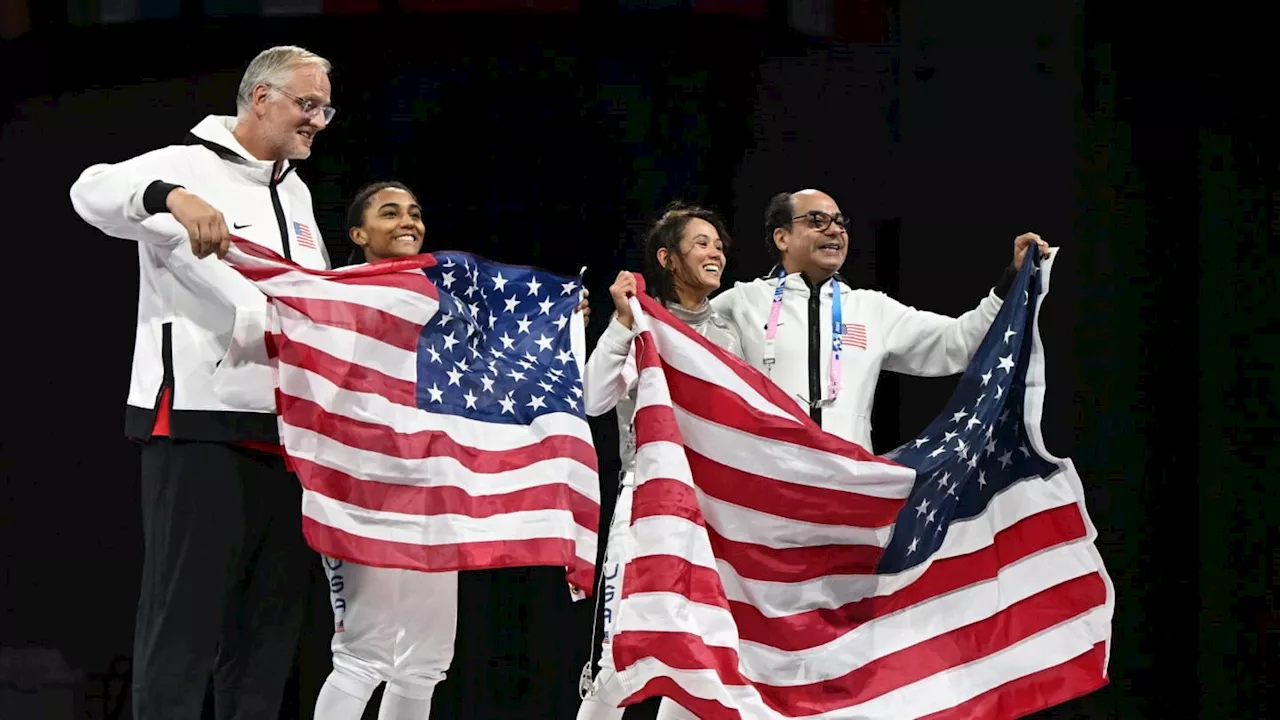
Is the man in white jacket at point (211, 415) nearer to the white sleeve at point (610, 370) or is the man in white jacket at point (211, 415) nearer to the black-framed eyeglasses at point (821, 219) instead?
the white sleeve at point (610, 370)

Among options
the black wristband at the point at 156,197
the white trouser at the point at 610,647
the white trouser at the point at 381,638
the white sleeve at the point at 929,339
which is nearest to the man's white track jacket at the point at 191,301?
the black wristband at the point at 156,197

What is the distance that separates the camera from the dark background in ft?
15.1

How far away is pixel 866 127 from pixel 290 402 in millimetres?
2298

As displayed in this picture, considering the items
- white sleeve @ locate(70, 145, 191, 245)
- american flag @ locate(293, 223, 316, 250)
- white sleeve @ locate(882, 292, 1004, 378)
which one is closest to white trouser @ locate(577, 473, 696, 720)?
white sleeve @ locate(882, 292, 1004, 378)

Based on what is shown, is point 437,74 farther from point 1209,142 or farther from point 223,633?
point 1209,142

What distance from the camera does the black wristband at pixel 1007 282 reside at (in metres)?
3.87

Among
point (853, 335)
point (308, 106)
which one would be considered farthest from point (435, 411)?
point (853, 335)

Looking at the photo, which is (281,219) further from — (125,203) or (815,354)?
(815,354)

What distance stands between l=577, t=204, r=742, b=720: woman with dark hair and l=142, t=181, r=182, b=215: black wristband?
1.07m

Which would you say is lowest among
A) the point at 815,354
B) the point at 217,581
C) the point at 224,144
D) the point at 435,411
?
the point at 217,581

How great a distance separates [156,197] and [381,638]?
3.84 ft

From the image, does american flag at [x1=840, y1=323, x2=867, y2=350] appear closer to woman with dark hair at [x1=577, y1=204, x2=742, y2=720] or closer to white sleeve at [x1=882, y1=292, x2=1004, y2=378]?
white sleeve at [x1=882, y1=292, x2=1004, y2=378]

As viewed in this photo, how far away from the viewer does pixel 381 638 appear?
354 cm

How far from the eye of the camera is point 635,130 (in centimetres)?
483
